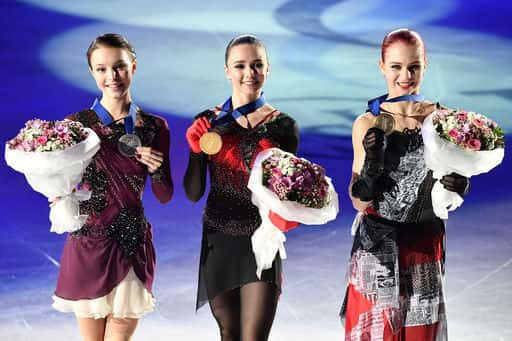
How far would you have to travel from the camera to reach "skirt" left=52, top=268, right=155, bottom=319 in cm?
407

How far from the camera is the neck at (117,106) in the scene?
13.8ft

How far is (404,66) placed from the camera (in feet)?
13.2

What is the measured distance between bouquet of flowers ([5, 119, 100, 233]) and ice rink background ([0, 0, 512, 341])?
7.59 ft

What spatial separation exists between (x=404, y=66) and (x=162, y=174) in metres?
1.17

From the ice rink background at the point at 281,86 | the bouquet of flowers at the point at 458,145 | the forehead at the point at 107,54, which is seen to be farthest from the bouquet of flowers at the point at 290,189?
the ice rink background at the point at 281,86

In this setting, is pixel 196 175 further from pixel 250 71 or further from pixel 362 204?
pixel 362 204

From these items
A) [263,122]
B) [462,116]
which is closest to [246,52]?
[263,122]

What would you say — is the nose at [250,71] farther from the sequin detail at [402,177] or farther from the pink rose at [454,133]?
the pink rose at [454,133]

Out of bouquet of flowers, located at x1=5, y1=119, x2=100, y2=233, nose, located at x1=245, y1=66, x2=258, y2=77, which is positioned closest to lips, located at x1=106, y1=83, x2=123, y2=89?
bouquet of flowers, located at x1=5, y1=119, x2=100, y2=233

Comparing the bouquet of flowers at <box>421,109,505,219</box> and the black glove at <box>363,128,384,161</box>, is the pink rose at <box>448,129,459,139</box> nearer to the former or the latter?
the bouquet of flowers at <box>421,109,505,219</box>

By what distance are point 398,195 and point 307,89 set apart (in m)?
2.90

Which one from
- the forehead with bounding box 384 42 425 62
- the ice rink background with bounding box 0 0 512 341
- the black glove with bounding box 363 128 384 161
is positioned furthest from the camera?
the ice rink background with bounding box 0 0 512 341

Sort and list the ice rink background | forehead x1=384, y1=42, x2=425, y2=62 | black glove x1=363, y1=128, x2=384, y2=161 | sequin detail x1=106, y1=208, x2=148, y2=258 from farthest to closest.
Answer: the ice rink background, sequin detail x1=106, y1=208, x2=148, y2=258, forehead x1=384, y1=42, x2=425, y2=62, black glove x1=363, y1=128, x2=384, y2=161

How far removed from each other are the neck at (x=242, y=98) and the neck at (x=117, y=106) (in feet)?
1.62
